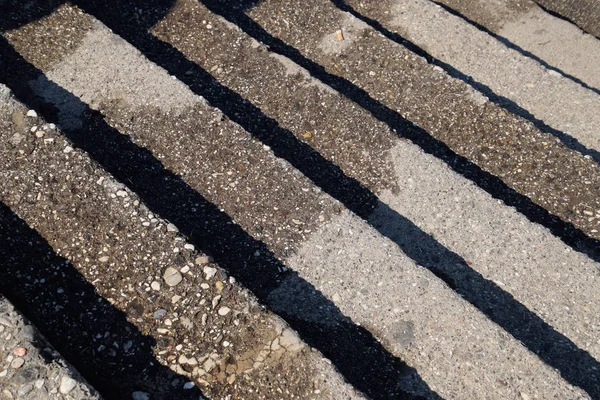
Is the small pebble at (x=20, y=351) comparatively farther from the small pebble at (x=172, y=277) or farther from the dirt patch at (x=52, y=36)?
the dirt patch at (x=52, y=36)

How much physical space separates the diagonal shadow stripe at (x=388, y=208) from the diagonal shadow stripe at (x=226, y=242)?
1031 millimetres

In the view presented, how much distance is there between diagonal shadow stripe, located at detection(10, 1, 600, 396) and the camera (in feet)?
13.6

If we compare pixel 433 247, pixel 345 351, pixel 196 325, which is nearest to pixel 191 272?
pixel 196 325

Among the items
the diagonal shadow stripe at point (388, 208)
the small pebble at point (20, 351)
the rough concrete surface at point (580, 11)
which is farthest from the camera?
the rough concrete surface at point (580, 11)

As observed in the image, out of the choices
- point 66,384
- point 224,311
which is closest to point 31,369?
point 66,384

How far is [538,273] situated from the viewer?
4461 millimetres

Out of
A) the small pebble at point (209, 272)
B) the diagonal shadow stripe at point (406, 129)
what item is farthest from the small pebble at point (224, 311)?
the diagonal shadow stripe at point (406, 129)

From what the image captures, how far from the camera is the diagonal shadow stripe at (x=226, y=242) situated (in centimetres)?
368

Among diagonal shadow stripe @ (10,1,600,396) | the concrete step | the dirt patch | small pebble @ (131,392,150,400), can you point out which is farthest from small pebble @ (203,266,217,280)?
the dirt patch

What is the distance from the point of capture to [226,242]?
4293mm

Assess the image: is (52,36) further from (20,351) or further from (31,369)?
(31,369)

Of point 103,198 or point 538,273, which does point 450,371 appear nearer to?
point 538,273

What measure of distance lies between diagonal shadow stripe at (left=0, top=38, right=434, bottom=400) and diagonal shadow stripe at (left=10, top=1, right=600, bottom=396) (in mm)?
1031

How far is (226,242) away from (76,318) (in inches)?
47.8
